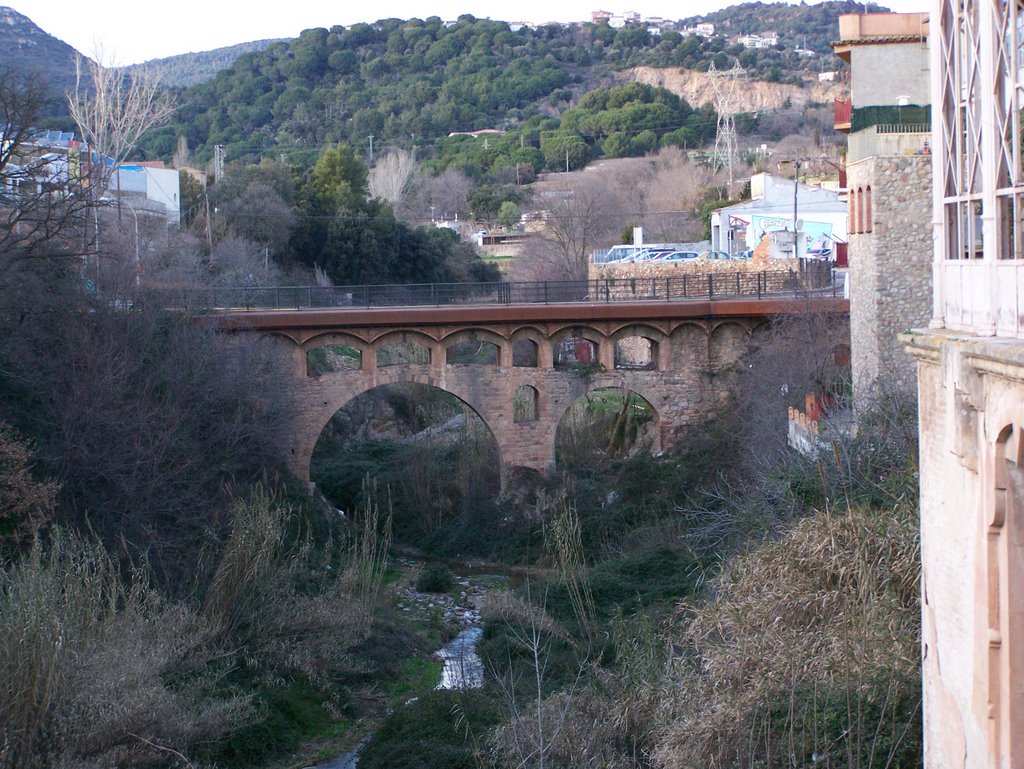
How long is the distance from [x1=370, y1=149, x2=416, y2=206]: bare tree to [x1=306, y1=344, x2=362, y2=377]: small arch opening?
17.7 metres

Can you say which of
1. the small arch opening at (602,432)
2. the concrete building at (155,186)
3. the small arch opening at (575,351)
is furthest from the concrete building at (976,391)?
the concrete building at (155,186)

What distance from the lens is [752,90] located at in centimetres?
8019

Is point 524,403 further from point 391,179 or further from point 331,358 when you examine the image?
point 391,179

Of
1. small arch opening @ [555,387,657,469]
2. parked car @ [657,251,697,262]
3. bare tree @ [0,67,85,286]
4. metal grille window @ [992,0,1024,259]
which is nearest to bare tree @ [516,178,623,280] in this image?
parked car @ [657,251,697,262]

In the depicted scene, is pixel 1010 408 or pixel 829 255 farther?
pixel 829 255

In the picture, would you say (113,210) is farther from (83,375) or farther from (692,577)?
(692,577)

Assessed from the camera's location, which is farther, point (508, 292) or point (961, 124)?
point (508, 292)

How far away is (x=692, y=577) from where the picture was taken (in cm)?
1648

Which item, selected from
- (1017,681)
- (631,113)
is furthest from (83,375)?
(631,113)

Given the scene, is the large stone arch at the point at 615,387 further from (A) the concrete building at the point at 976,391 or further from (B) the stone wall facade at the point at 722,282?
(A) the concrete building at the point at 976,391

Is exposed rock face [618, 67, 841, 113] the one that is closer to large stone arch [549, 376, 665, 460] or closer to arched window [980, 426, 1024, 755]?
large stone arch [549, 376, 665, 460]

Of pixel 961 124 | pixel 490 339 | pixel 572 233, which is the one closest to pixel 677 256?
pixel 572 233

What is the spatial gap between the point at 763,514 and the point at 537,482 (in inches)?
392

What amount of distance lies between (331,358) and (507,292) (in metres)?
10.1
